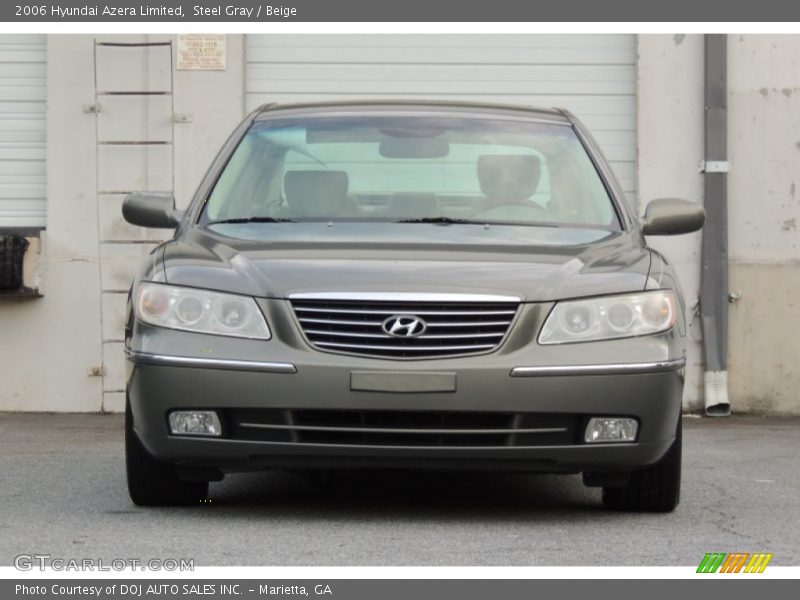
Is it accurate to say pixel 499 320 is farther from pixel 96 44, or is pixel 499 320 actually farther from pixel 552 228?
pixel 96 44

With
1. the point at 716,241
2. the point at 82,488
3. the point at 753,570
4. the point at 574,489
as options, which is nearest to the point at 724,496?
the point at 574,489

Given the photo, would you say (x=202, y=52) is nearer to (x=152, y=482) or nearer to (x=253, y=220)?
(x=253, y=220)

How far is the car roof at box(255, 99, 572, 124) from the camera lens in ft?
26.7

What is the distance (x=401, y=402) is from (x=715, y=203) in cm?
682

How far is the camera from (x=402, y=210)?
24.5 ft

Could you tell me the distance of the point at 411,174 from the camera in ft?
25.4

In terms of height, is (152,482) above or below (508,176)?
below

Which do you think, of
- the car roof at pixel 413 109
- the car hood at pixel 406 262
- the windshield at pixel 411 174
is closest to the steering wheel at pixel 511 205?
the windshield at pixel 411 174

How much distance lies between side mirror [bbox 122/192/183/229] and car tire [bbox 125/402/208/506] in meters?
1.10

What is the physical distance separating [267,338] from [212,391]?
27 centimetres

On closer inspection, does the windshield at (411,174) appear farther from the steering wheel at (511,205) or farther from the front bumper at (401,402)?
the front bumper at (401,402)

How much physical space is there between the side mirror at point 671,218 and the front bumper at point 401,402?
1121 mm

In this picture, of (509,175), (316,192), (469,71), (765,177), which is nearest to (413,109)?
(509,175)

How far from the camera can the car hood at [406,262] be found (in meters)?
6.45
